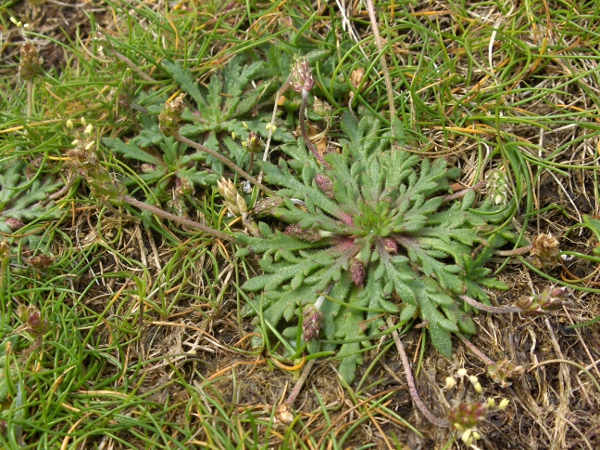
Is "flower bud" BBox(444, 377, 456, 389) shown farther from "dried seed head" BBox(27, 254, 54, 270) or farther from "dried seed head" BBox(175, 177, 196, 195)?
"dried seed head" BBox(27, 254, 54, 270)

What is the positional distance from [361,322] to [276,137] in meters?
1.14

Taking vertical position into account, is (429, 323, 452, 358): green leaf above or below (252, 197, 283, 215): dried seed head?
below

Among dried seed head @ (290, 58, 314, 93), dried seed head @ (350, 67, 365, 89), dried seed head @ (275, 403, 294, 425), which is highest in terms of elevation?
dried seed head @ (290, 58, 314, 93)

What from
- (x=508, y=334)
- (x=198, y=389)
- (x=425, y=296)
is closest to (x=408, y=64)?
(x=425, y=296)

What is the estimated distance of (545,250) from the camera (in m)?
2.47

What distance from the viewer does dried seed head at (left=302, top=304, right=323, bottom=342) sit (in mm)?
2469

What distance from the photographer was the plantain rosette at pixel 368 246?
2.55 metres

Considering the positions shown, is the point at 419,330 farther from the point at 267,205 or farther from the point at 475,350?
the point at 267,205

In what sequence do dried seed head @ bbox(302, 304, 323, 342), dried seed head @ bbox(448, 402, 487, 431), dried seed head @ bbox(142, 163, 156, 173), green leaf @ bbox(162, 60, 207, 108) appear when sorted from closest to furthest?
dried seed head @ bbox(448, 402, 487, 431), dried seed head @ bbox(302, 304, 323, 342), dried seed head @ bbox(142, 163, 156, 173), green leaf @ bbox(162, 60, 207, 108)

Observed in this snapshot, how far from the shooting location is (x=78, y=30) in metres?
3.65

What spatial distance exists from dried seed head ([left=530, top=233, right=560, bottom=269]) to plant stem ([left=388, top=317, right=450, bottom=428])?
0.72m

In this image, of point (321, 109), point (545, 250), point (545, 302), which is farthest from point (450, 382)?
point (321, 109)

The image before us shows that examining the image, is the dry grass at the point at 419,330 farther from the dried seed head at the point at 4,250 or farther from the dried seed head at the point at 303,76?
the dried seed head at the point at 303,76

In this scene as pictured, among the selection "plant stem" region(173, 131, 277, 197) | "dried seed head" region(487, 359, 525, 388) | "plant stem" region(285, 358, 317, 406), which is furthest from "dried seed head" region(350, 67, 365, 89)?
"dried seed head" region(487, 359, 525, 388)
